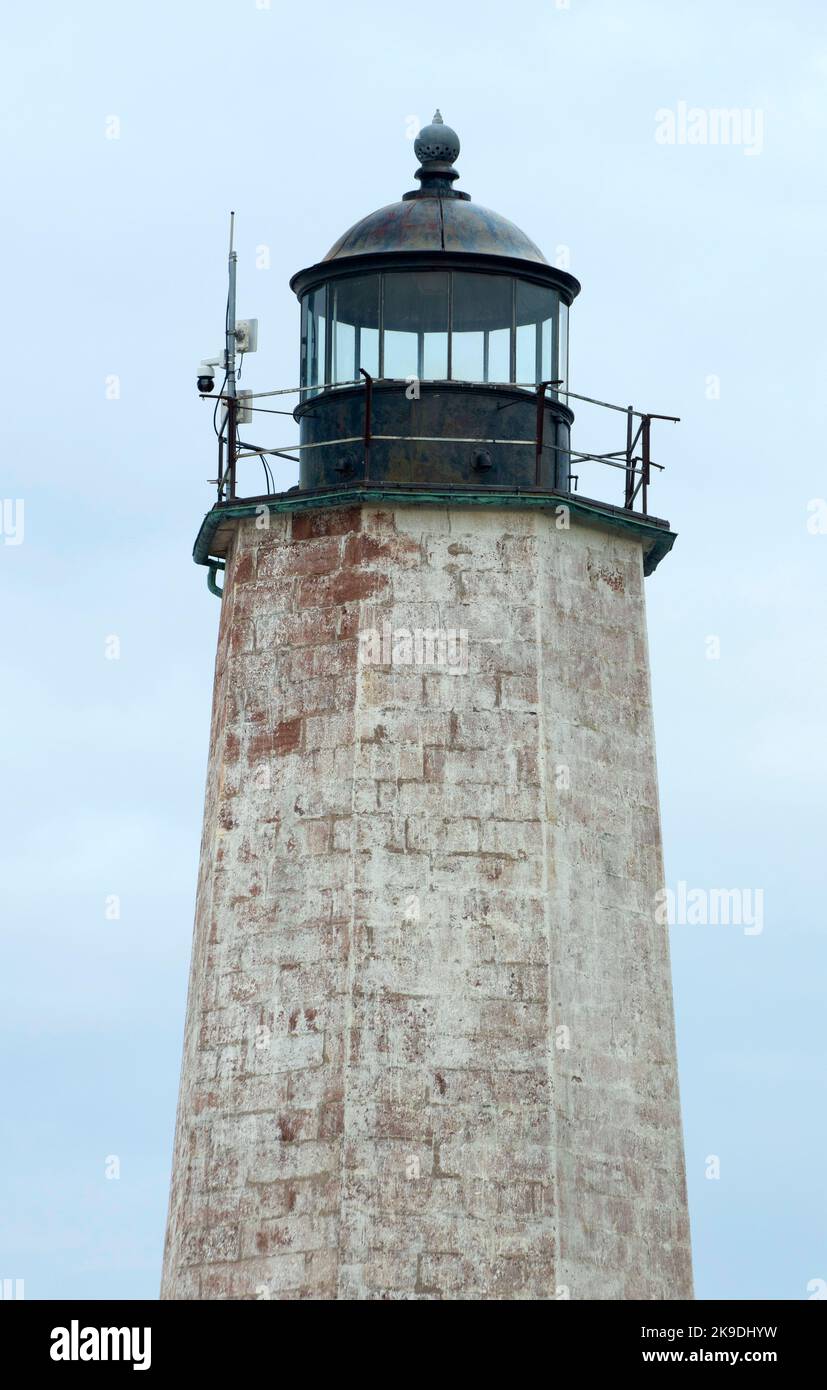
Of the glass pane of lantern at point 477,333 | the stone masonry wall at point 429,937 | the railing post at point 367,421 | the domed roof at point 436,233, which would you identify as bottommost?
the stone masonry wall at point 429,937

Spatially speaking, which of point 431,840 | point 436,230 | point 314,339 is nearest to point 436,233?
point 436,230

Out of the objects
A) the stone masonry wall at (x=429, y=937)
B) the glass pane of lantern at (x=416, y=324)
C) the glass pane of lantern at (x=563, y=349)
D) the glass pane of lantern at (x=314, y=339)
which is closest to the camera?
the stone masonry wall at (x=429, y=937)

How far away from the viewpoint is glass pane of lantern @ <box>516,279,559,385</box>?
39656mm

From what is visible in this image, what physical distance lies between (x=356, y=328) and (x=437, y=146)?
2290 millimetres

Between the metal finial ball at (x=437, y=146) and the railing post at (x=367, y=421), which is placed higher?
the metal finial ball at (x=437, y=146)

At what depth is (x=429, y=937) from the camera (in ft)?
123

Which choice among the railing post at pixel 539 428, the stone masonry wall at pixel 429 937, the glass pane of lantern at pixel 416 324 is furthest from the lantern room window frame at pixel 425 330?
the stone masonry wall at pixel 429 937

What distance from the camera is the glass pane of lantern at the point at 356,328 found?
3953 centimetres

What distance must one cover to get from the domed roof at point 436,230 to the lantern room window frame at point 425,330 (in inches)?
9.5

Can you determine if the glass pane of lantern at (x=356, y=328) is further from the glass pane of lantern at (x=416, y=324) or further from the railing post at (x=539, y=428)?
the railing post at (x=539, y=428)

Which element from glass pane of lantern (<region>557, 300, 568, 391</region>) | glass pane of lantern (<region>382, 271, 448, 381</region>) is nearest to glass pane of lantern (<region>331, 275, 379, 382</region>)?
glass pane of lantern (<region>382, 271, 448, 381</region>)

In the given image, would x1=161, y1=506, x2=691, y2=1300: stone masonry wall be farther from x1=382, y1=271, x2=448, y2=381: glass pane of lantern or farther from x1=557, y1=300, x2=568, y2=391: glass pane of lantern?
A: x1=557, y1=300, x2=568, y2=391: glass pane of lantern

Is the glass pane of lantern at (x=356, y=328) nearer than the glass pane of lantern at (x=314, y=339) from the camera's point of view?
Yes

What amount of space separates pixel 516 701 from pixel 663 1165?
14.8ft
